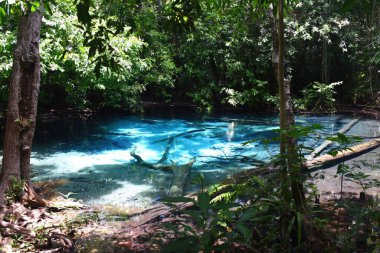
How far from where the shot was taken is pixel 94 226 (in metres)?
4.09

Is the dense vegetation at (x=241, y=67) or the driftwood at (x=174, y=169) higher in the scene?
the dense vegetation at (x=241, y=67)

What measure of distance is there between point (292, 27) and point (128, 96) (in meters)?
6.54

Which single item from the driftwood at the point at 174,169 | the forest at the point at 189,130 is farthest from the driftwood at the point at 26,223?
the driftwood at the point at 174,169

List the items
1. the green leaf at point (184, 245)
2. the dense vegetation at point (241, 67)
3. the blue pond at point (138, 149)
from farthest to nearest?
the dense vegetation at point (241, 67) → the blue pond at point (138, 149) → the green leaf at point (184, 245)

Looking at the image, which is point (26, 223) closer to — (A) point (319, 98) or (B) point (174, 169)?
(B) point (174, 169)

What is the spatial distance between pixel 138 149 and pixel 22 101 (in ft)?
14.9

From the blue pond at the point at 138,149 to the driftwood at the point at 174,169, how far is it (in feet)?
0.43

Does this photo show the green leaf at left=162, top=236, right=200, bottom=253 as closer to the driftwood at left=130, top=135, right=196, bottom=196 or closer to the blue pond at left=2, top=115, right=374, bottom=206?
the blue pond at left=2, top=115, right=374, bottom=206

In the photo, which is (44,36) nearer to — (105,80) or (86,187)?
(105,80)

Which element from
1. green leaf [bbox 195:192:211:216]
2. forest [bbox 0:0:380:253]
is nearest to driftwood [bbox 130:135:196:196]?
forest [bbox 0:0:380:253]

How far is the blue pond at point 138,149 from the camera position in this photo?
5824 millimetres

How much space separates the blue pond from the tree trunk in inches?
44.8

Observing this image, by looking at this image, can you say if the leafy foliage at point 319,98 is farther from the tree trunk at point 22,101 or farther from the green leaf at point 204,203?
the green leaf at point 204,203

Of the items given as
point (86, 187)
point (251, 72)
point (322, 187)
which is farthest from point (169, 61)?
point (322, 187)
